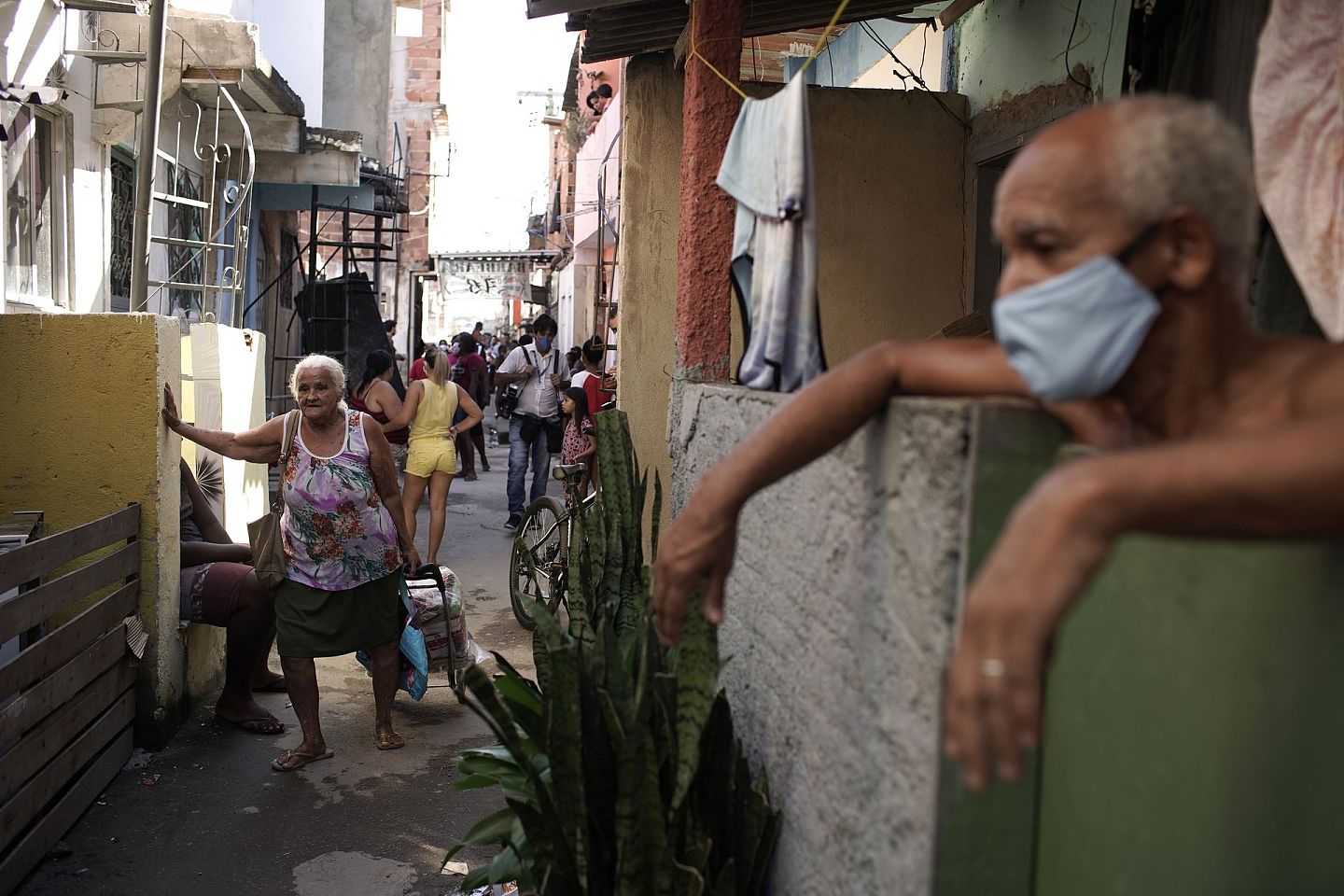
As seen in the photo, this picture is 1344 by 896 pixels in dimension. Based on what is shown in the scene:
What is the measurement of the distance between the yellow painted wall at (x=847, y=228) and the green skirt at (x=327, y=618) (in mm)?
1738

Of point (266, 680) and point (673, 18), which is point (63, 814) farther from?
point (673, 18)

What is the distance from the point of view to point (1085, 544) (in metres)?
1.14

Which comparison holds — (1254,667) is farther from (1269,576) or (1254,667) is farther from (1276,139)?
(1276,139)

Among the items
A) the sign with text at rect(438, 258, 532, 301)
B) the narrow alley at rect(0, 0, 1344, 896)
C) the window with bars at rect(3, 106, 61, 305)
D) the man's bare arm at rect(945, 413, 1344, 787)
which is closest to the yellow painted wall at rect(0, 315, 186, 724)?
the narrow alley at rect(0, 0, 1344, 896)

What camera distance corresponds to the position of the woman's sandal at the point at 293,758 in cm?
491

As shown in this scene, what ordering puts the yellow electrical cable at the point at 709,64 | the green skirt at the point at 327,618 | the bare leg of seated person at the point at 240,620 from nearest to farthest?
the yellow electrical cable at the point at 709,64 < the green skirt at the point at 327,618 < the bare leg of seated person at the point at 240,620

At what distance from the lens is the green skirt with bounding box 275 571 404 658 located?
197 inches

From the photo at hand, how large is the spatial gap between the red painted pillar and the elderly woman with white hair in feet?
5.02

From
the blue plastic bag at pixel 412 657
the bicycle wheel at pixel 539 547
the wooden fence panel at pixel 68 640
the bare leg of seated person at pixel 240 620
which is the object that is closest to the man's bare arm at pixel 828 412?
the wooden fence panel at pixel 68 640

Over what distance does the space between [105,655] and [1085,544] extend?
14.3ft

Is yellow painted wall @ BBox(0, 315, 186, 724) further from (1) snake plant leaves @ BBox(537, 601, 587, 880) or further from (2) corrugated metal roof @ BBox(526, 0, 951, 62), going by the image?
(1) snake plant leaves @ BBox(537, 601, 587, 880)

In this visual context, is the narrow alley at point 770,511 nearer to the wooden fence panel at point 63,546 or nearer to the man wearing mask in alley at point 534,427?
the wooden fence panel at point 63,546

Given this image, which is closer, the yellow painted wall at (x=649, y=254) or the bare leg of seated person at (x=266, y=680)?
the bare leg of seated person at (x=266, y=680)

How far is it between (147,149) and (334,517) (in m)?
→ 2.99
